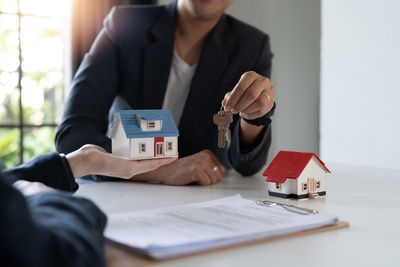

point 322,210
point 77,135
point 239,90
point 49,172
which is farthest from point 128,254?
point 77,135

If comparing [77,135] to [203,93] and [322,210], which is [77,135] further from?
[322,210]

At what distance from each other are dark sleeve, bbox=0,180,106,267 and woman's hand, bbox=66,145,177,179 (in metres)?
0.42

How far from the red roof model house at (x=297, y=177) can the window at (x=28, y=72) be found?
2.32 metres

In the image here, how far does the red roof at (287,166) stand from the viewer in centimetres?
112

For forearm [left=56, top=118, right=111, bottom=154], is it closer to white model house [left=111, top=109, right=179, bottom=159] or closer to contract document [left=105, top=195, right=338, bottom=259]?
white model house [left=111, top=109, right=179, bottom=159]

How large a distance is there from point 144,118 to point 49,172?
0.28m

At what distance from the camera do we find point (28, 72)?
3.12m

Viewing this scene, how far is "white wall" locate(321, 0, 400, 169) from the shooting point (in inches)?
76.1

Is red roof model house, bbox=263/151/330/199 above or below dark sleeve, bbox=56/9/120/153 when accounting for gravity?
below

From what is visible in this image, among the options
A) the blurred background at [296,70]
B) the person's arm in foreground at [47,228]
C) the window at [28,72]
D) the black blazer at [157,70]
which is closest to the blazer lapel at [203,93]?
the black blazer at [157,70]

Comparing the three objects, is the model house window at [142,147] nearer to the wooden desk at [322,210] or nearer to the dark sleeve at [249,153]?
the wooden desk at [322,210]

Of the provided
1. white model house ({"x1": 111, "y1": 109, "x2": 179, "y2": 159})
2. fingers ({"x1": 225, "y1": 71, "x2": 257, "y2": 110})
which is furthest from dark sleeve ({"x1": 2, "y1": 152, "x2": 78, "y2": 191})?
fingers ({"x1": 225, "y1": 71, "x2": 257, "y2": 110})

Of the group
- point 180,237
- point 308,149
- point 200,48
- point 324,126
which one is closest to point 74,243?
point 180,237

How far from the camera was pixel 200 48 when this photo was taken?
176 centimetres
